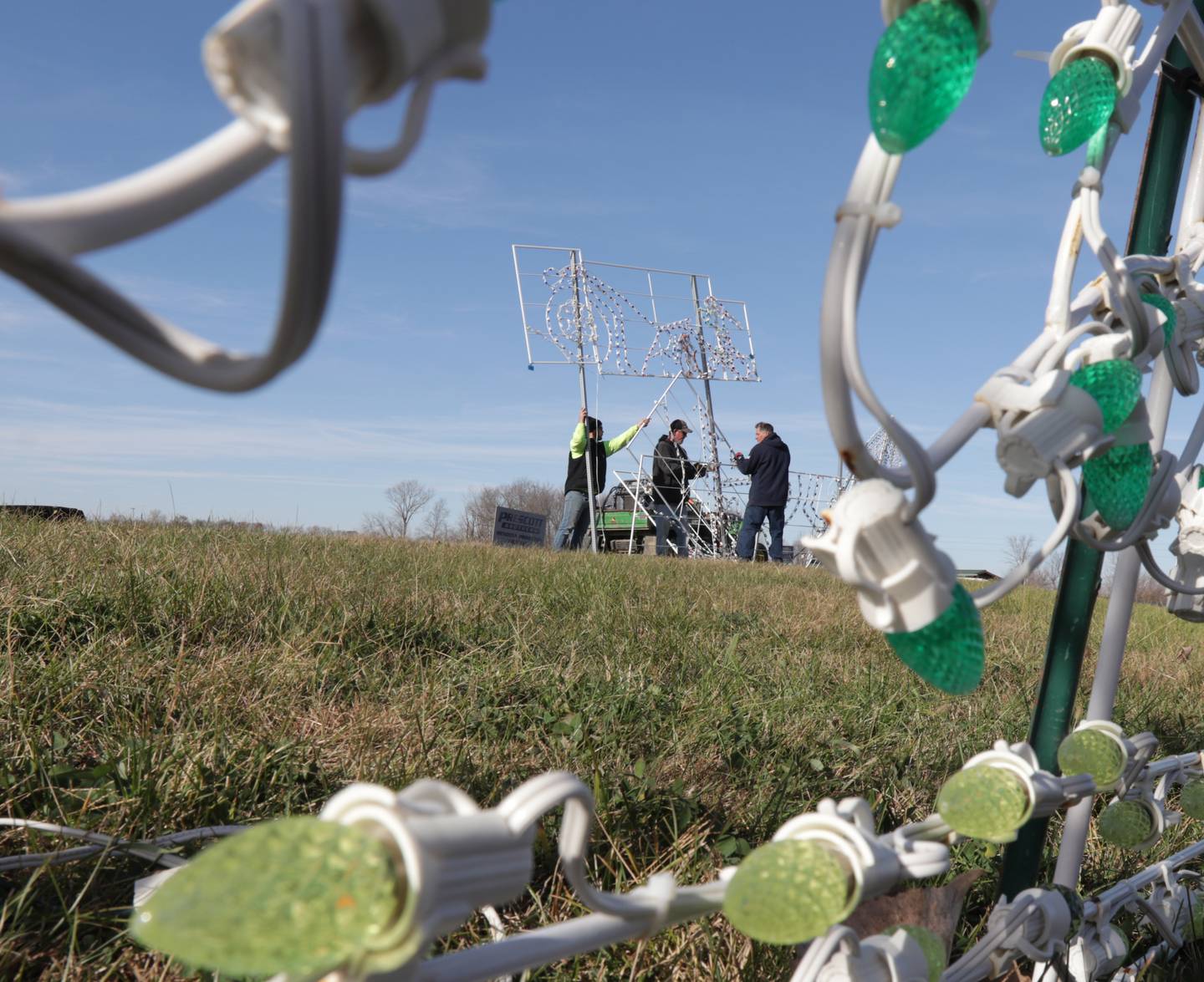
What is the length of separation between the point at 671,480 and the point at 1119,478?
10.2 meters

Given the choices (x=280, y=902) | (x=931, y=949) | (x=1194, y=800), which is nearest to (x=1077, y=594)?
(x=1194, y=800)

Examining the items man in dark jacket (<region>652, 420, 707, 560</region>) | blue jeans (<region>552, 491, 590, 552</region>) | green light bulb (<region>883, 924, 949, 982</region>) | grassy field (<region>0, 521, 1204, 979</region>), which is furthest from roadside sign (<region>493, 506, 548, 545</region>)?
green light bulb (<region>883, 924, 949, 982</region>)

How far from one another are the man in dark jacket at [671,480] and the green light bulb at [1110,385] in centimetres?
991

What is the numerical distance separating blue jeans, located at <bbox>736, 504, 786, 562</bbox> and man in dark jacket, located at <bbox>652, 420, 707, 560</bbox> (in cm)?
98

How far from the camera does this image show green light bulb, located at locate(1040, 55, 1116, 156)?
603mm

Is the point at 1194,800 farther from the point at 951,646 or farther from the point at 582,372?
the point at 582,372

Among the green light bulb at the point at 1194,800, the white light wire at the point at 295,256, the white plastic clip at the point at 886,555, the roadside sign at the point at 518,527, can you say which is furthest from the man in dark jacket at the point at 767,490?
the white light wire at the point at 295,256

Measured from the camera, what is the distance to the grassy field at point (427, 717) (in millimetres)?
1039

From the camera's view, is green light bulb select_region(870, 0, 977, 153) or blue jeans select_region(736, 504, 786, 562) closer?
green light bulb select_region(870, 0, 977, 153)

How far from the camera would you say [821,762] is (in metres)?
1.60

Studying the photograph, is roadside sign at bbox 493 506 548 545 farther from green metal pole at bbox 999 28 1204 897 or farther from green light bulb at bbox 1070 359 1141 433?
green light bulb at bbox 1070 359 1141 433

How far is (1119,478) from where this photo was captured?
0.67m

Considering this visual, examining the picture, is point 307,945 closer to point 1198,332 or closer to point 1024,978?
point 1198,332

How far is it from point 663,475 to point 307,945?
10621mm
